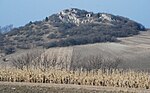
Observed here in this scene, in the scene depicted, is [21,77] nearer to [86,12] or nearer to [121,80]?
[121,80]

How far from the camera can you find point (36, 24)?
11088 cm

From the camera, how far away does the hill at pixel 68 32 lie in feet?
264

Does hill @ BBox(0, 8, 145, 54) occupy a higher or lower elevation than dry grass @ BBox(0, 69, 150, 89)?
higher

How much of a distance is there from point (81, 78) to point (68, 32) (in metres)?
64.5

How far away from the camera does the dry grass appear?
103 ft

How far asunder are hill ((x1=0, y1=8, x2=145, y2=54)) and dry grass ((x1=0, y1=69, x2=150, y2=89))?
41641 mm

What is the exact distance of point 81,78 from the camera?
1264 inches

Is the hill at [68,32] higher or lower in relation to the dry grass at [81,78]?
higher

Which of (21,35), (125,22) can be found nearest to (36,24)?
(21,35)

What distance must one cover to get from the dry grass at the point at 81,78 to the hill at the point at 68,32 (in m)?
41.6

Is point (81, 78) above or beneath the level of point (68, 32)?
beneath

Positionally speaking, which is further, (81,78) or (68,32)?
(68,32)

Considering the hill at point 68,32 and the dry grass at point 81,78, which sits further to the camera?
the hill at point 68,32

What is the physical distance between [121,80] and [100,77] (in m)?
1.55
